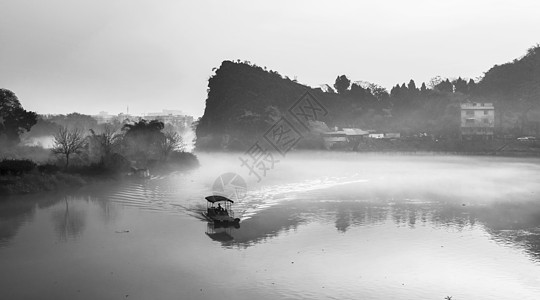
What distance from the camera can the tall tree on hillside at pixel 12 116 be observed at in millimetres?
86250

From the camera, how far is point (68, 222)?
44.4m

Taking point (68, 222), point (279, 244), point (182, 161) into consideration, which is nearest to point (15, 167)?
point (68, 222)

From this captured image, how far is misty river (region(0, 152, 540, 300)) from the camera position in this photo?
27.1m

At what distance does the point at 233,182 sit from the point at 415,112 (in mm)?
86959

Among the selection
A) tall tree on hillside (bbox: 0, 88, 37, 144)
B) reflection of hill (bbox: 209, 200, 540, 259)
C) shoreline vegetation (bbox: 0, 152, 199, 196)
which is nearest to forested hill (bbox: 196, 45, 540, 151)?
tall tree on hillside (bbox: 0, 88, 37, 144)

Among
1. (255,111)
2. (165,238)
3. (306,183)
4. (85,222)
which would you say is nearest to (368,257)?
(165,238)

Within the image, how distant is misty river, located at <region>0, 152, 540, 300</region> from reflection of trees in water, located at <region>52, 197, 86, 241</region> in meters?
0.10

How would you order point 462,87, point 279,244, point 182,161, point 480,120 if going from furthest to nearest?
point 462,87, point 480,120, point 182,161, point 279,244

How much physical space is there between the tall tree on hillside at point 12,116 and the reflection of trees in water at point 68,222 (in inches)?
1677

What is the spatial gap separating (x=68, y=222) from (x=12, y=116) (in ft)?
179

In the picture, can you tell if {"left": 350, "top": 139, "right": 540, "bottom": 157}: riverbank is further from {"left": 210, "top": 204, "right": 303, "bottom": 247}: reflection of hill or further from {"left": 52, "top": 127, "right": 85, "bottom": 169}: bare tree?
{"left": 210, "top": 204, "right": 303, "bottom": 247}: reflection of hill

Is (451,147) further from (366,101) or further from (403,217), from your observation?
(403,217)

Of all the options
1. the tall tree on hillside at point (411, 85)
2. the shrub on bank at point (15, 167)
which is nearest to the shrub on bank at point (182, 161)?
the shrub on bank at point (15, 167)

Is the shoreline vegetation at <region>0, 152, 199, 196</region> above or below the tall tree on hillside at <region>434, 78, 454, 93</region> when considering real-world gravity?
below
